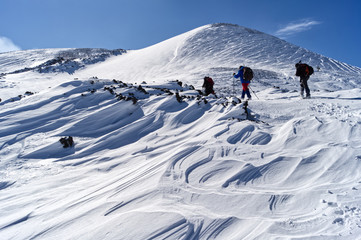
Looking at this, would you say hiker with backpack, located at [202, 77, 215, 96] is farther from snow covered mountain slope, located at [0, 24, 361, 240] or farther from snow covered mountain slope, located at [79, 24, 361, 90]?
snow covered mountain slope, located at [79, 24, 361, 90]

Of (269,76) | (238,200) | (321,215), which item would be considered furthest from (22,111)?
(269,76)

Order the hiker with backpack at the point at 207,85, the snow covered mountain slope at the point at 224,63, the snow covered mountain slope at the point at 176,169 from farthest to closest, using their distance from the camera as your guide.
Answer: the snow covered mountain slope at the point at 224,63
the hiker with backpack at the point at 207,85
the snow covered mountain slope at the point at 176,169

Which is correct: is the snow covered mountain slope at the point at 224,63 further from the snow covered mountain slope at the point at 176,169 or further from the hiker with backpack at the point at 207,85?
the snow covered mountain slope at the point at 176,169

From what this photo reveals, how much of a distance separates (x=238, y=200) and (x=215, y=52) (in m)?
23.5

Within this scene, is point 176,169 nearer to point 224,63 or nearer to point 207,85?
point 207,85

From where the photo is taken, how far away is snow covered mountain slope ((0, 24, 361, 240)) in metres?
2.00

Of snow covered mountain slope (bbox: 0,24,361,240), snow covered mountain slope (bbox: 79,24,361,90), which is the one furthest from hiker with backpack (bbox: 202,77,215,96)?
snow covered mountain slope (bbox: 79,24,361,90)

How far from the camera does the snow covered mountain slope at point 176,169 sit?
78.9 inches

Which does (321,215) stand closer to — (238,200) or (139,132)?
(238,200)

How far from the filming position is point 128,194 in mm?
2570

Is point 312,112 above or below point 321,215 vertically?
above

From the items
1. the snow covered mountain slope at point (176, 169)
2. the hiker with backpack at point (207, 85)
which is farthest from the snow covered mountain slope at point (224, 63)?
the snow covered mountain slope at point (176, 169)

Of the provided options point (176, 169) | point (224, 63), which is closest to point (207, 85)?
point (176, 169)

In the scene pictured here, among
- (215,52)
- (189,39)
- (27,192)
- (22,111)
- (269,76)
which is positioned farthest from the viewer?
(189,39)
